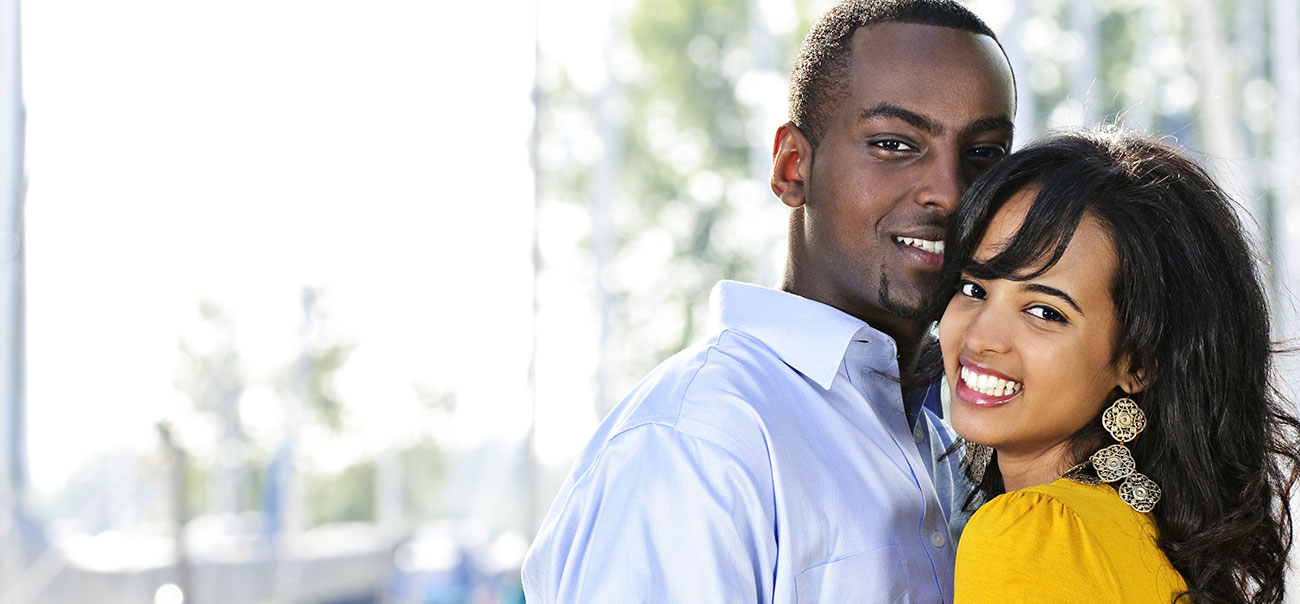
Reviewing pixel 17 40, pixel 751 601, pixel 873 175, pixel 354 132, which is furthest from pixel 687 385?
pixel 354 132

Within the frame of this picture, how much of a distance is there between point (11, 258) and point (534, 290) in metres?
3.06

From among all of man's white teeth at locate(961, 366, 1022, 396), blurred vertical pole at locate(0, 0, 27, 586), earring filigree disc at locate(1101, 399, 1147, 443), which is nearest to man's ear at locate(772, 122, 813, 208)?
man's white teeth at locate(961, 366, 1022, 396)

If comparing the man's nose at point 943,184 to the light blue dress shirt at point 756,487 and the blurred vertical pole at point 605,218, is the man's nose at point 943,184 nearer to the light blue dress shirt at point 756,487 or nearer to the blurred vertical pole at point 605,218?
the light blue dress shirt at point 756,487

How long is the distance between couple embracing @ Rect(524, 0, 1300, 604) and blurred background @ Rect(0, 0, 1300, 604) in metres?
0.53

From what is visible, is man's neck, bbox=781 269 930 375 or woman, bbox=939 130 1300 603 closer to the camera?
woman, bbox=939 130 1300 603

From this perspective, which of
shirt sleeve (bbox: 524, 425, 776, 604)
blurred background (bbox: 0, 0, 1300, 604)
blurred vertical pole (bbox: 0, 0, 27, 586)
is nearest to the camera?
shirt sleeve (bbox: 524, 425, 776, 604)

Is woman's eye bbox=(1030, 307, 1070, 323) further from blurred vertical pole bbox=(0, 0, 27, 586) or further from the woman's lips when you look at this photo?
blurred vertical pole bbox=(0, 0, 27, 586)

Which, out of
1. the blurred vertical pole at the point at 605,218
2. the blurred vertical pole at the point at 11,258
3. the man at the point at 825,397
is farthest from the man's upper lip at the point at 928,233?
the blurred vertical pole at the point at 605,218

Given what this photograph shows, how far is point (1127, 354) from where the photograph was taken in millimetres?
1367

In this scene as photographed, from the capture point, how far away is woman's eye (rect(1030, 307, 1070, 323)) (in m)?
1.36

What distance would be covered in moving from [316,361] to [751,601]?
4.20 m

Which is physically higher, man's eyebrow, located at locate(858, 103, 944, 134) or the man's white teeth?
man's eyebrow, located at locate(858, 103, 944, 134)

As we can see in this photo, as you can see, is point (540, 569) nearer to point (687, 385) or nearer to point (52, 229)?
point (687, 385)

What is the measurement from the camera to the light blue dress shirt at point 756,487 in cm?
117
